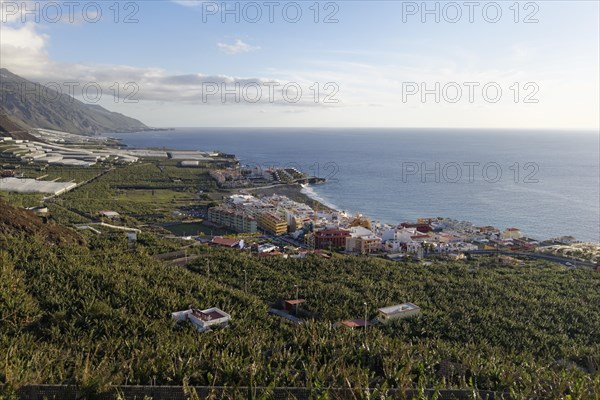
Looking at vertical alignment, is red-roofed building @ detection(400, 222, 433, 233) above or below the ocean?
below

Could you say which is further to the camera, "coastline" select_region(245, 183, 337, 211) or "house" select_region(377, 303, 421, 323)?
"coastline" select_region(245, 183, 337, 211)

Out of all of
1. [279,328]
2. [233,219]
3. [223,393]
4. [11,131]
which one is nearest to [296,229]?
[233,219]

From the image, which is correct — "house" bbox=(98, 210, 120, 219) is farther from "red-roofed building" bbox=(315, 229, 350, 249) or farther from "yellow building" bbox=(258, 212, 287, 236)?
"red-roofed building" bbox=(315, 229, 350, 249)

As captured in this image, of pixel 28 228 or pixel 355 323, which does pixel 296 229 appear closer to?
pixel 28 228

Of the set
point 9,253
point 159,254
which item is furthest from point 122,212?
point 9,253

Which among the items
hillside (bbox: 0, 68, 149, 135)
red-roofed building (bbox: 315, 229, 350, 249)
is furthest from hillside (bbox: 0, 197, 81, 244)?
hillside (bbox: 0, 68, 149, 135)

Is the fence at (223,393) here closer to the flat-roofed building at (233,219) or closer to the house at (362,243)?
the house at (362,243)

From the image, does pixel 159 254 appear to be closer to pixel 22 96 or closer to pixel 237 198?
pixel 237 198
